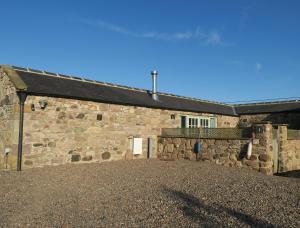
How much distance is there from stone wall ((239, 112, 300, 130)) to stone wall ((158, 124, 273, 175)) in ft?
21.9

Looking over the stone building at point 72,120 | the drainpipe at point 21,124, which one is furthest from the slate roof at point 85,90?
the drainpipe at point 21,124

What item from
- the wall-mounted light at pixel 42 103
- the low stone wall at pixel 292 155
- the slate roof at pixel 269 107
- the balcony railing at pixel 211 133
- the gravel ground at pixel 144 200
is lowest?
the gravel ground at pixel 144 200

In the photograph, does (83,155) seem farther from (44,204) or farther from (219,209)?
(219,209)

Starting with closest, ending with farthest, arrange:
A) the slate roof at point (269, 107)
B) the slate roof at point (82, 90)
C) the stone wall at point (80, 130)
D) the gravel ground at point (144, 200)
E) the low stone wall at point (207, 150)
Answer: the gravel ground at point (144, 200) → the stone wall at point (80, 130) → the slate roof at point (82, 90) → the low stone wall at point (207, 150) → the slate roof at point (269, 107)

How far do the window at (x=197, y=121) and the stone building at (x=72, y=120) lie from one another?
66mm

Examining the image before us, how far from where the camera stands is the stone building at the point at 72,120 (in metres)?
12.1

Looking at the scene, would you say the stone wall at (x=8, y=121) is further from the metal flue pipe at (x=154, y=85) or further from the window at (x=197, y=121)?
the window at (x=197, y=121)

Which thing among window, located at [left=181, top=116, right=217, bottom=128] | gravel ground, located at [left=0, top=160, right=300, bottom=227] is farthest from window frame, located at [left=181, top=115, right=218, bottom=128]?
gravel ground, located at [left=0, top=160, right=300, bottom=227]

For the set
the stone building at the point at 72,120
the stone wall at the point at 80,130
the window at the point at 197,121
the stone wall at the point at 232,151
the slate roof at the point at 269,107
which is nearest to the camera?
the stone building at the point at 72,120

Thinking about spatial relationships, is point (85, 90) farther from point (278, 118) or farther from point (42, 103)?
point (278, 118)

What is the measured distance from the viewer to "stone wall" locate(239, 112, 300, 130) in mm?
21078

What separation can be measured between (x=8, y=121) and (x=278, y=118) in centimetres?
1814

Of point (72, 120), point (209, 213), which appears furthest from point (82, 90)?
point (209, 213)

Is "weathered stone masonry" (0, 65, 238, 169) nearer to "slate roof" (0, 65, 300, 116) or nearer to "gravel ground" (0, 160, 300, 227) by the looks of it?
"slate roof" (0, 65, 300, 116)
